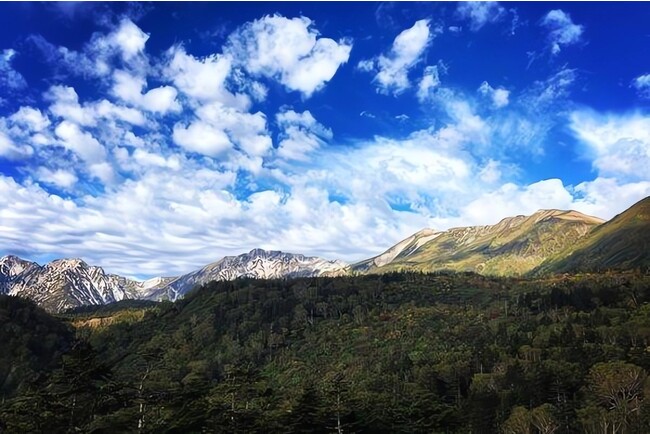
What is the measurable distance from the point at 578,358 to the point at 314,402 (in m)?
107

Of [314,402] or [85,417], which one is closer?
[85,417]

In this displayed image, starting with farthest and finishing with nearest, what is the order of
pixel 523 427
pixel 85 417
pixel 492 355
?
pixel 492 355
pixel 523 427
pixel 85 417

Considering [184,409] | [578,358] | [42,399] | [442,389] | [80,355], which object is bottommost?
[442,389]

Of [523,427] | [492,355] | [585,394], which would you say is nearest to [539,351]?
[492,355]

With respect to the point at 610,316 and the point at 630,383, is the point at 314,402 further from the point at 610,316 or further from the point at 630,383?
the point at 610,316

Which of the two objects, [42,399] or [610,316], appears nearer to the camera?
[42,399]

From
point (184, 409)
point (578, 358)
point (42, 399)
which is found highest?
point (42, 399)

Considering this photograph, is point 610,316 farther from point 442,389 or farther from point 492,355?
point 442,389

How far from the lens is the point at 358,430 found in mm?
81688

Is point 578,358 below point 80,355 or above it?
below

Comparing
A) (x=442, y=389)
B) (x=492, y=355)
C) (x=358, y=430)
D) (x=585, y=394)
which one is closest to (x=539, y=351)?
(x=492, y=355)

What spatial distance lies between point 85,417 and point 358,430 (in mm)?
50397

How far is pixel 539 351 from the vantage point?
16688 cm

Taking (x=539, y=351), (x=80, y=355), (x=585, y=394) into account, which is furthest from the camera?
(x=539, y=351)
